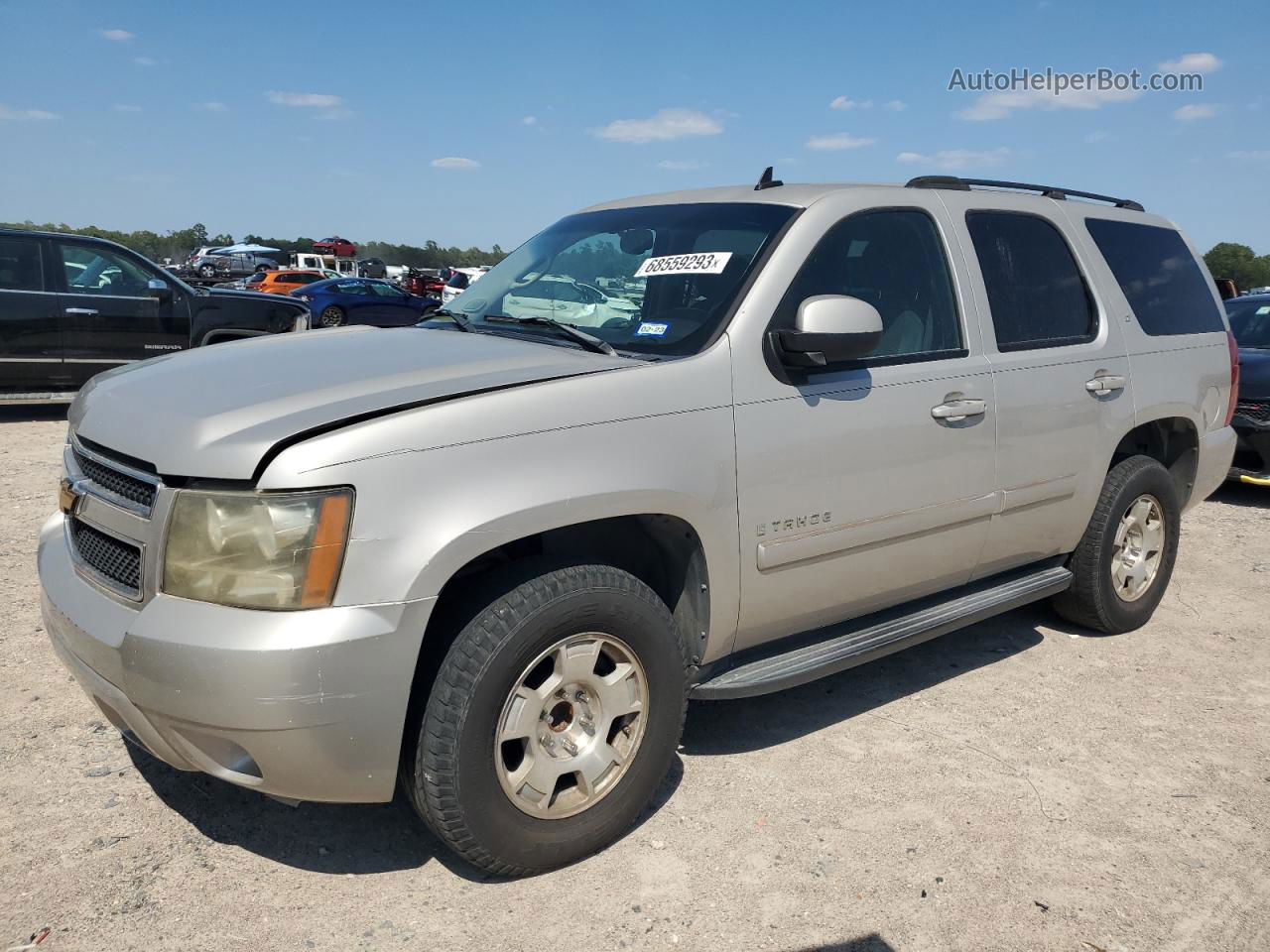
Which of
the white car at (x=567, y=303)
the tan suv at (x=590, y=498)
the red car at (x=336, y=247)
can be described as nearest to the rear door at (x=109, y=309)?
the tan suv at (x=590, y=498)

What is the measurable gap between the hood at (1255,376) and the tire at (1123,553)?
3.47 metres

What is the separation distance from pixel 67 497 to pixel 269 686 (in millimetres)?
1083

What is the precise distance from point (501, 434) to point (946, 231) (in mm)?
2110

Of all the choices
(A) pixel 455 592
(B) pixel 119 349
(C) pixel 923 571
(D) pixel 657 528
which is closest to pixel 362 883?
(A) pixel 455 592

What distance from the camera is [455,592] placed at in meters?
2.65

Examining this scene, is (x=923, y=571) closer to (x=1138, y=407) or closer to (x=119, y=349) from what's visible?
(x=1138, y=407)

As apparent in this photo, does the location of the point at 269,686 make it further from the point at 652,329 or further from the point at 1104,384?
the point at 1104,384

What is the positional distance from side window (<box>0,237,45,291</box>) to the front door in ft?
29.4

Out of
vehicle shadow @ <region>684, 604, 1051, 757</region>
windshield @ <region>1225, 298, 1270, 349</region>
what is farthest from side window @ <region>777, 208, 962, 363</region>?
windshield @ <region>1225, 298, 1270, 349</region>

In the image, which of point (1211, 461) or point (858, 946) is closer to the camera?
point (858, 946)

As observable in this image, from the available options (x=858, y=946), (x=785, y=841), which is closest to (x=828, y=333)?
(x=785, y=841)

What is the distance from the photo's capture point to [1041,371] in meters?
3.93

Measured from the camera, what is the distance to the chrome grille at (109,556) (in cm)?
250

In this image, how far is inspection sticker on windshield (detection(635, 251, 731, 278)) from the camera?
3.29 m
